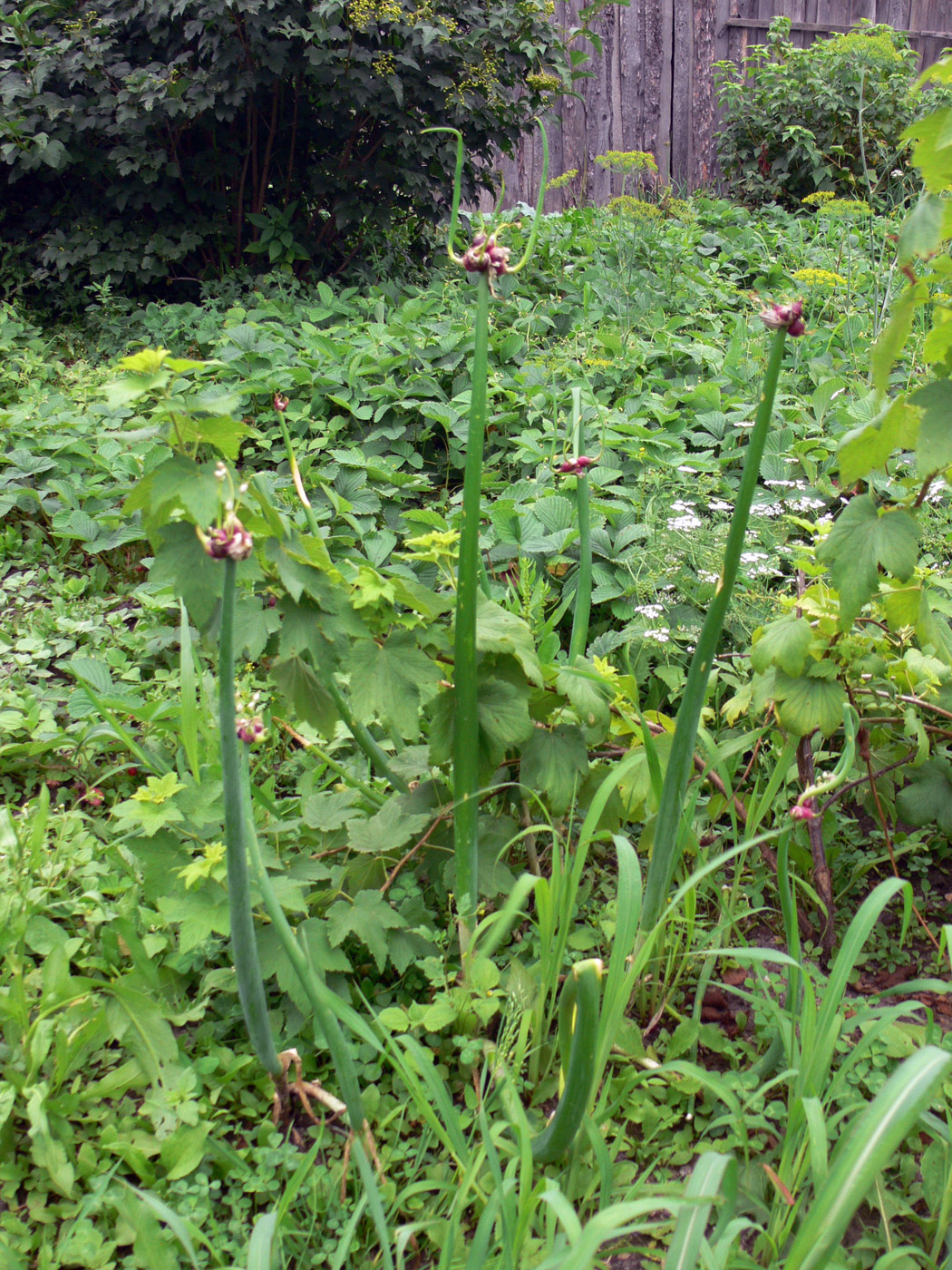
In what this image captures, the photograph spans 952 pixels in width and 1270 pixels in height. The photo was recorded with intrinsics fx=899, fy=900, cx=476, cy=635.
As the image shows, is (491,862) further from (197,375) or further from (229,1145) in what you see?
(197,375)

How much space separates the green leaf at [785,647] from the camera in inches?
49.4

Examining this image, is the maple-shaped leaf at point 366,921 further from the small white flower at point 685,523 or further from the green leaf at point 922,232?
the small white flower at point 685,523

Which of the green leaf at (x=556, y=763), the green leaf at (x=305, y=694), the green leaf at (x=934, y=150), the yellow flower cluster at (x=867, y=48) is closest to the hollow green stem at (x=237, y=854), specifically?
the green leaf at (x=305, y=694)

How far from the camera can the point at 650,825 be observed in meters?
1.47

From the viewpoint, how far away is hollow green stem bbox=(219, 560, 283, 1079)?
0.93 m

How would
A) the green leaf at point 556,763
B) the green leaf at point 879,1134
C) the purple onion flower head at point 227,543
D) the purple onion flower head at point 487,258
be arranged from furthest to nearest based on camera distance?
1. the green leaf at point 556,763
2. the purple onion flower head at point 487,258
3. the purple onion flower head at point 227,543
4. the green leaf at point 879,1134

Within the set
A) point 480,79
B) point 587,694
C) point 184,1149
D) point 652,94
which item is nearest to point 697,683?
point 587,694

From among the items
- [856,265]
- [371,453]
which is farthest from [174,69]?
[856,265]

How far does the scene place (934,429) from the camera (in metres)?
1.04

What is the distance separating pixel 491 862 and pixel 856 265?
4.03 m

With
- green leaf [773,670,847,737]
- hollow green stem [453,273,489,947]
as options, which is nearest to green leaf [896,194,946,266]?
hollow green stem [453,273,489,947]

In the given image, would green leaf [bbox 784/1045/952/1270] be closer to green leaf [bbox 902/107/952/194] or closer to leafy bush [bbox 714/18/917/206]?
green leaf [bbox 902/107/952/194]

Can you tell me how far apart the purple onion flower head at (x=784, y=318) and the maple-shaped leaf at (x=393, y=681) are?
23.3 inches

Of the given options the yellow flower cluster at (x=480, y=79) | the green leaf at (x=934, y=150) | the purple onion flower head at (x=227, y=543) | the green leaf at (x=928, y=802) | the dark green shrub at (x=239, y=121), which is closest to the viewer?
the purple onion flower head at (x=227, y=543)
